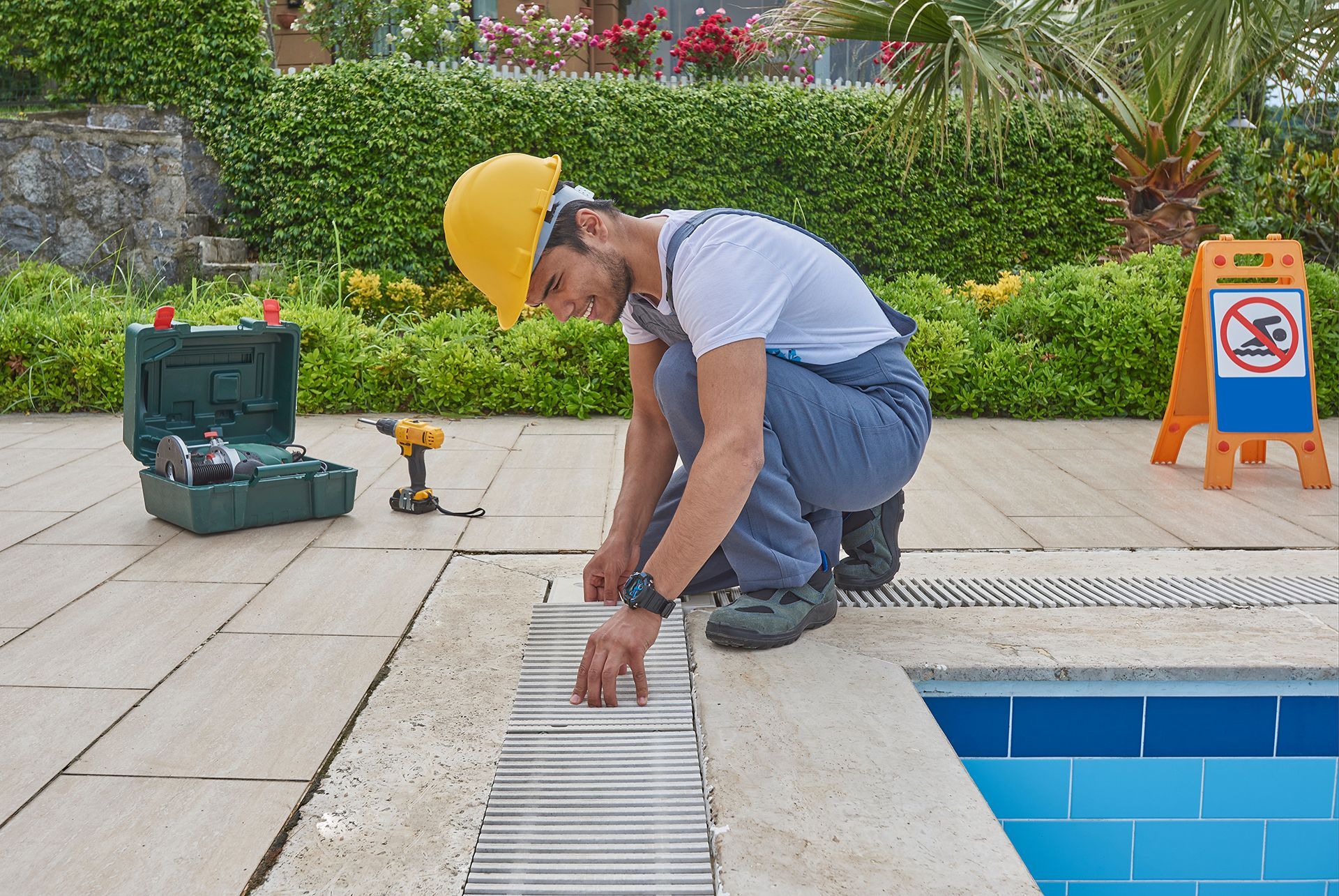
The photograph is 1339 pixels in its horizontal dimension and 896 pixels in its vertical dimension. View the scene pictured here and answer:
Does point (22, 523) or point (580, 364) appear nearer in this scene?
point (22, 523)

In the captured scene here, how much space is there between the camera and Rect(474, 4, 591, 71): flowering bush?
10.5 metres

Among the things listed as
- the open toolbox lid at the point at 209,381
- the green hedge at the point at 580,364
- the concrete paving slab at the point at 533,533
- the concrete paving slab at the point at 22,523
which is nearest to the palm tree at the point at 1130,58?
the green hedge at the point at 580,364

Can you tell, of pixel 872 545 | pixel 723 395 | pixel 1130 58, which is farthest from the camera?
pixel 1130 58

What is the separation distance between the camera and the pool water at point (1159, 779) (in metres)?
2.12

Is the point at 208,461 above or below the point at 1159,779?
above

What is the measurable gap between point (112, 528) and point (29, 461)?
1.44m

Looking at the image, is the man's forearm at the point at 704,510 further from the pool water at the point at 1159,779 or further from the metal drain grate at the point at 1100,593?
the metal drain grate at the point at 1100,593

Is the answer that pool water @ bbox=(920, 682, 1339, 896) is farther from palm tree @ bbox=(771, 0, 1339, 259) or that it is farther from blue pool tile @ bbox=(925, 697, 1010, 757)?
palm tree @ bbox=(771, 0, 1339, 259)

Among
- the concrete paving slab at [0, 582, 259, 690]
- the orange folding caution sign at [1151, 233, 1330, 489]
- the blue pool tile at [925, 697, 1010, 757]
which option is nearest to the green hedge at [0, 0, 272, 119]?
the concrete paving slab at [0, 582, 259, 690]

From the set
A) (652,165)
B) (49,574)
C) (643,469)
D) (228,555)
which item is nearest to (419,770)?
(643,469)

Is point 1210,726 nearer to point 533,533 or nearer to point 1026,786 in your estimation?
point 1026,786

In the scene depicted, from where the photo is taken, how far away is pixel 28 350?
5.76 metres

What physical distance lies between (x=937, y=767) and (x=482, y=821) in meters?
0.79

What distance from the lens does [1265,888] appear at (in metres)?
2.15
